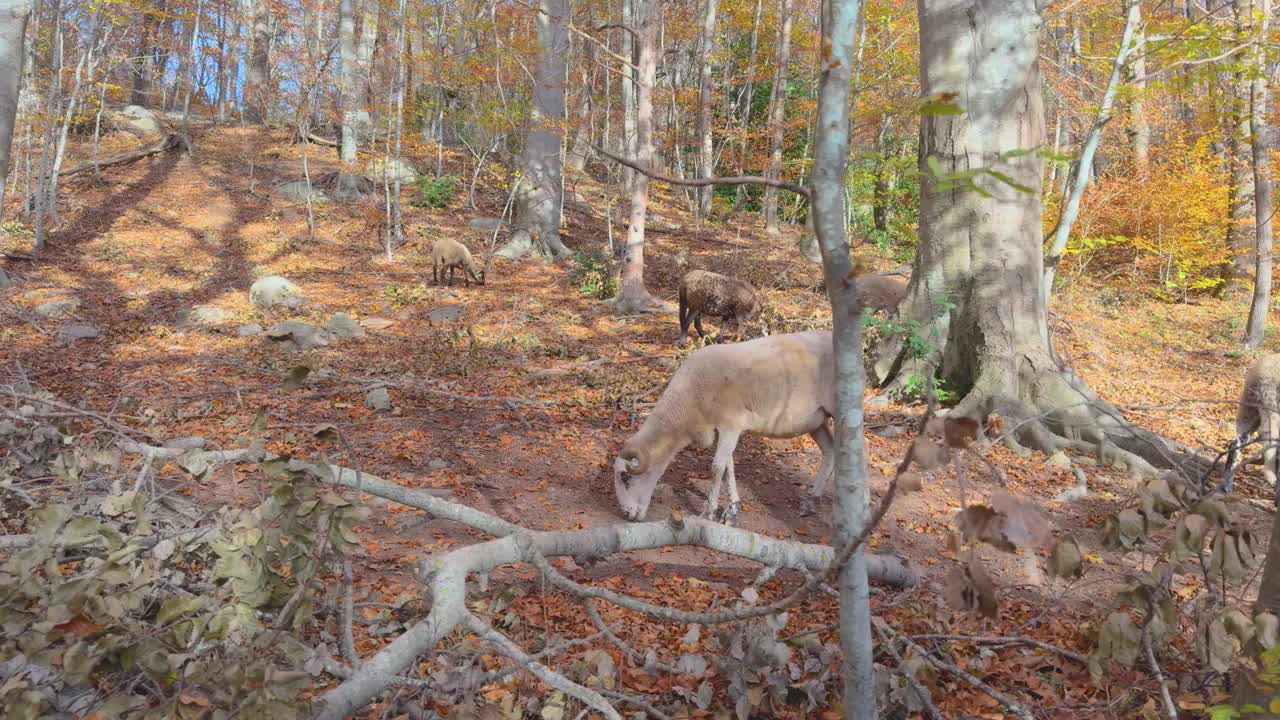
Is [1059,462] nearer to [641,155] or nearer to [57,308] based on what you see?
[641,155]

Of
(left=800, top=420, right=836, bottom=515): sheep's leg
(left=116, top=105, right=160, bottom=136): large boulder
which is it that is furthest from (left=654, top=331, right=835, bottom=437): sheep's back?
(left=116, top=105, right=160, bottom=136): large boulder

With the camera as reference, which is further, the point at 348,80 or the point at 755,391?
the point at 348,80

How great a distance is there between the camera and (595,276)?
1770 cm

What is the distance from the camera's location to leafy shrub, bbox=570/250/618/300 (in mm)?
16781

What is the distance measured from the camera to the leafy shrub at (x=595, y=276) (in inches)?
661

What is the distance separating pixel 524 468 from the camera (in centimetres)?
710

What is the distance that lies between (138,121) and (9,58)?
76.3 ft

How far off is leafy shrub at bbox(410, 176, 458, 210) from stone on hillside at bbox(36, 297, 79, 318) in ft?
40.1

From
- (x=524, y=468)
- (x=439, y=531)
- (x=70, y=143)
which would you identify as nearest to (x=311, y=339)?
(x=524, y=468)

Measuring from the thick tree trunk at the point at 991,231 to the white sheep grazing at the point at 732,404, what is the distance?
2294mm

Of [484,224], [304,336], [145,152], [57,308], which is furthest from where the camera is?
[145,152]

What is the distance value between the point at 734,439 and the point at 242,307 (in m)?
11.9

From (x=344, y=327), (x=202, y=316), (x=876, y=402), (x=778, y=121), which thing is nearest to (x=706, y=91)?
(x=778, y=121)

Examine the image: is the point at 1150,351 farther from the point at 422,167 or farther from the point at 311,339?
the point at 422,167
